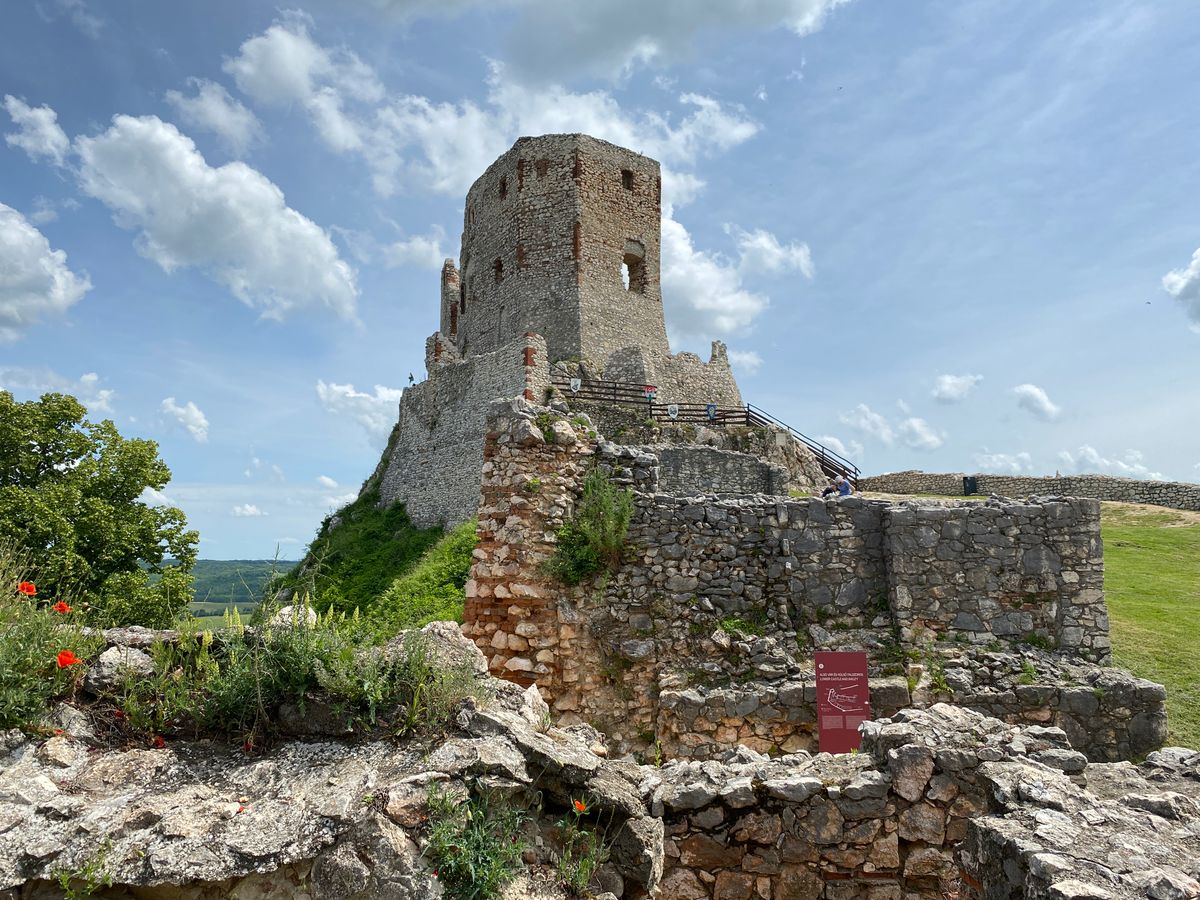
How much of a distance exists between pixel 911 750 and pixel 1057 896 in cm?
206

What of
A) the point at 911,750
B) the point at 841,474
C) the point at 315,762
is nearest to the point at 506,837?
the point at 315,762

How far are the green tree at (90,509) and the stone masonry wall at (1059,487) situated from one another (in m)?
27.5

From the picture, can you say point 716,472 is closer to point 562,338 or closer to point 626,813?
point 562,338

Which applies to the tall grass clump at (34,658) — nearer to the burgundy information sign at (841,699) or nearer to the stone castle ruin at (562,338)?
the burgundy information sign at (841,699)

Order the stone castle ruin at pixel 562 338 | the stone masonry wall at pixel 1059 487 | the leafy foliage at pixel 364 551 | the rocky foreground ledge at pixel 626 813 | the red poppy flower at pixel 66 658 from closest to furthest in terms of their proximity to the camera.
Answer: the rocky foreground ledge at pixel 626 813, the red poppy flower at pixel 66 658, the leafy foliage at pixel 364 551, the stone castle ruin at pixel 562 338, the stone masonry wall at pixel 1059 487

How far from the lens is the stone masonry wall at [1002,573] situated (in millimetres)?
8492

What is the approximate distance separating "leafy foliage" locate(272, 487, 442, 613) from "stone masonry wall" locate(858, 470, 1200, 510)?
2078 centimetres

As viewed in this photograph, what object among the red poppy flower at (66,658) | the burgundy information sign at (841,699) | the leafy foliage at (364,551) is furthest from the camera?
the leafy foliage at (364,551)

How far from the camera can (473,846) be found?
3.58 m

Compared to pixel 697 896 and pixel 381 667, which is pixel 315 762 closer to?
pixel 381 667

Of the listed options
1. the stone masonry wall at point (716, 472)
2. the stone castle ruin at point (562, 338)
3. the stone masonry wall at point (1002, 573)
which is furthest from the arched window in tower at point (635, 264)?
the stone masonry wall at point (1002, 573)

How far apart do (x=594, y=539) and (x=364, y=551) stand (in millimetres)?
16264

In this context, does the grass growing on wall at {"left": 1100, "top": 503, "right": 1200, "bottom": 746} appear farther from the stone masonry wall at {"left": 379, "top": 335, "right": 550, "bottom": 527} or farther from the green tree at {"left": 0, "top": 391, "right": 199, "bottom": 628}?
the green tree at {"left": 0, "top": 391, "right": 199, "bottom": 628}

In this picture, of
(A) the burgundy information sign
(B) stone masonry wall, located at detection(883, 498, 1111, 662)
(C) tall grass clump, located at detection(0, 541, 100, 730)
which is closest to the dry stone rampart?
(B) stone masonry wall, located at detection(883, 498, 1111, 662)
